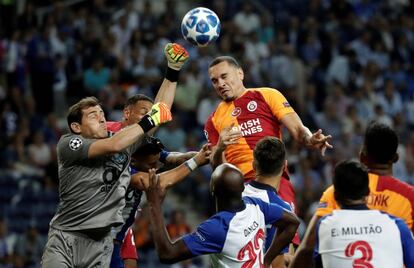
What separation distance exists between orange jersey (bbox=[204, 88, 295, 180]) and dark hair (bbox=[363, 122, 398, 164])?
77.0 inches

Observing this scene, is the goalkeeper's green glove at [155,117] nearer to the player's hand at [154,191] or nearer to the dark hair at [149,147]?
the dark hair at [149,147]

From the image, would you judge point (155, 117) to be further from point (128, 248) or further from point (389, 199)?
point (389, 199)

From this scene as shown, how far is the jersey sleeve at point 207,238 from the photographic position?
295 inches

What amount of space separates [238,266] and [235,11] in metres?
16.7

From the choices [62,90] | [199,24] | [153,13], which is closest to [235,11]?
[153,13]

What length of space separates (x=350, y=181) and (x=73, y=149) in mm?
2873

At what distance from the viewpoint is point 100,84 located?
20016 mm

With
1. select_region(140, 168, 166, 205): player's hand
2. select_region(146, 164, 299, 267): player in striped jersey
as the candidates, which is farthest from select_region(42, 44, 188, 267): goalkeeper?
select_region(146, 164, 299, 267): player in striped jersey

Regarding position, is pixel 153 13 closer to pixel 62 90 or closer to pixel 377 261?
pixel 62 90

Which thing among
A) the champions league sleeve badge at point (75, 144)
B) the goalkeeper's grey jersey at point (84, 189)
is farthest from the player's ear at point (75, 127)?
the champions league sleeve badge at point (75, 144)

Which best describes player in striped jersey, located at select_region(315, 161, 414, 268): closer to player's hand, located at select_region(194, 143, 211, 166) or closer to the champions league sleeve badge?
player's hand, located at select_region(194, 143, 211, 166)

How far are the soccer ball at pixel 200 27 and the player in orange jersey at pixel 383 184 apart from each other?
265 cm

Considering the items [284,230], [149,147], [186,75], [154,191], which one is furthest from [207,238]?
[186,75]

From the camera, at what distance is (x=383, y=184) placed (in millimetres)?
7867
